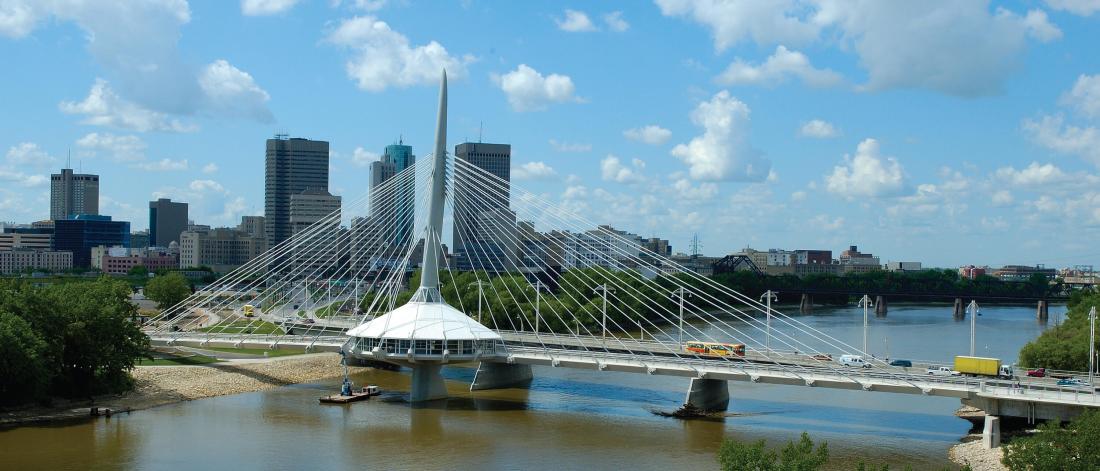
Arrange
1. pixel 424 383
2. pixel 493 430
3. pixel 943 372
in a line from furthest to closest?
1. pixel 424 383
2. pixel 493 430
3. pixel 943 372

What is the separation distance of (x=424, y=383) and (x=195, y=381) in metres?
12.7

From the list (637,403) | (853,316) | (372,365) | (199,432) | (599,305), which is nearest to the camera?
(199,432)

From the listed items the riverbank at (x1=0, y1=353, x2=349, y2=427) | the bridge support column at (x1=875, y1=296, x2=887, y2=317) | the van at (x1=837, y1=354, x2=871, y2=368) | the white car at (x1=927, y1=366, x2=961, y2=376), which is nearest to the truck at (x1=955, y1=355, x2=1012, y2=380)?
the white car at (x1=927, y1=366, x2=961, y2=376)

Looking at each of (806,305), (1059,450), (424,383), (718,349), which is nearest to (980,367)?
(718,349)

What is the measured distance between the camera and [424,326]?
50.5 m

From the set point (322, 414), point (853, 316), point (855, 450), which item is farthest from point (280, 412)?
point (853, 316)

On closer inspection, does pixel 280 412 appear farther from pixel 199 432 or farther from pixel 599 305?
pixel 599 305

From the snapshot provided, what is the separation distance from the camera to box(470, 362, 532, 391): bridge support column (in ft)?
183

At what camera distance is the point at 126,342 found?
4919 cm

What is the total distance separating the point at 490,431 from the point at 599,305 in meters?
44.0

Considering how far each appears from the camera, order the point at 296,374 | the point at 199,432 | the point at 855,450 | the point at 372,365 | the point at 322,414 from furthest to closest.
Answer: the point at 372,365 < the point at 296,374 < the point at 322,414 < the point at 199,432 < the point at 855,450

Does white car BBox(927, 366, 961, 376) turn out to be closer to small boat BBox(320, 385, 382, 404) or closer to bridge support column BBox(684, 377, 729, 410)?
bridge support column BBox(684, 377, 729, 410)

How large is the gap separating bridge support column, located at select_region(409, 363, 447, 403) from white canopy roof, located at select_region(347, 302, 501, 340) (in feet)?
6.32

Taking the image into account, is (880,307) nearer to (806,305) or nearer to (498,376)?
(806,305)
